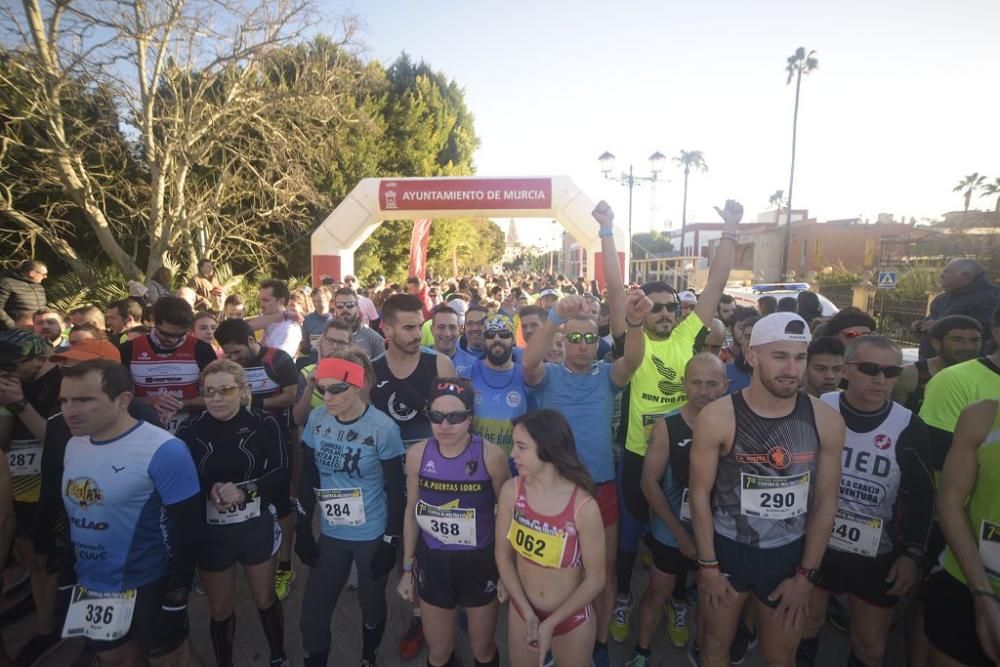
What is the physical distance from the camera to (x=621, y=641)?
11.0 ft

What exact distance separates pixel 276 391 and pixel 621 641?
324 centimetres

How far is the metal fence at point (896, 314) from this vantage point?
12.8 meters

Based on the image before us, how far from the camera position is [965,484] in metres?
2.17

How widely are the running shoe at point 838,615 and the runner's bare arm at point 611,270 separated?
7.99ft

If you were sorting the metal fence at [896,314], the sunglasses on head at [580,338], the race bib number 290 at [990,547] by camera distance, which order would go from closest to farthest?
the race bib number 290 at [990,547] < the sunglasses on head at [580,338] < the metal fence at [896,314]

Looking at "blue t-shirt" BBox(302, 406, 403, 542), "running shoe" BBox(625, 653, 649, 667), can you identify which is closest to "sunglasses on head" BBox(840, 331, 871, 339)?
"running shoe" BBox(625, 653, 649, 667)

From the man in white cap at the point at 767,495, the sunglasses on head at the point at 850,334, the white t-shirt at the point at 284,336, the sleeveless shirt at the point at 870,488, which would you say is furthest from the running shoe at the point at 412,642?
the sunglasses on head at the point at 850,334

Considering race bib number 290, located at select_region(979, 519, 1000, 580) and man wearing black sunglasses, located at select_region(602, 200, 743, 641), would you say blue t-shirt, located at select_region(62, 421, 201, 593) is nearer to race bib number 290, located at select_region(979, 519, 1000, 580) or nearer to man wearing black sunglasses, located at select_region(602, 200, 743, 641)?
man wearing black sunglasses, located at select_region(602, 200, 743, 641)

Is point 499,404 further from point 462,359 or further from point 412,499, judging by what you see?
point 462,359

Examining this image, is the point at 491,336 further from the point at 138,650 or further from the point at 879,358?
the point at 138,650

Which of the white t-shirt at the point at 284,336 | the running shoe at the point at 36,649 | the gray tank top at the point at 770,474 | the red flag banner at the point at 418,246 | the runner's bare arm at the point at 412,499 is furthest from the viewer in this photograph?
the red flag banner at the point at 418,246

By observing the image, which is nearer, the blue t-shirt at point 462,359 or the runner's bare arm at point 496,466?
the runner's bare arm at point 496,466

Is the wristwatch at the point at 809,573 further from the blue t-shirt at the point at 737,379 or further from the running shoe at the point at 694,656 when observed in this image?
the blue t-shirt at the point at 737,379

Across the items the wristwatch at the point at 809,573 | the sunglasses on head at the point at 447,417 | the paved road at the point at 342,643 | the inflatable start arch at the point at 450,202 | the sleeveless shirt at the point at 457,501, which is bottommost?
the paved road at the point at 342,643
